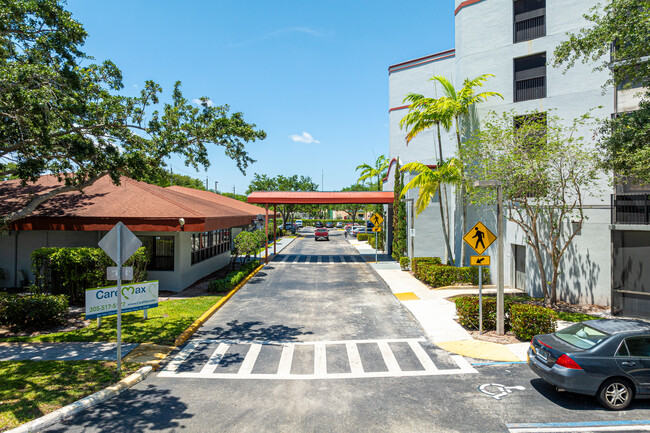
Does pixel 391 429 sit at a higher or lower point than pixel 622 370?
lower

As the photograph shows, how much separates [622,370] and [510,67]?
1566cm

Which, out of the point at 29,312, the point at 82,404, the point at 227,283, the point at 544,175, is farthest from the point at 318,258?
the point at 82,404

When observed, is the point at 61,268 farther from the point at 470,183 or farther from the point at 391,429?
the point at 470,183

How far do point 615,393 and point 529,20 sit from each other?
17.5m

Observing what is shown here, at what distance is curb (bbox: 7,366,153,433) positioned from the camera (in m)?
6.10

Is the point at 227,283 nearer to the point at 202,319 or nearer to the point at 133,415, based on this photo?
the point at 202,319

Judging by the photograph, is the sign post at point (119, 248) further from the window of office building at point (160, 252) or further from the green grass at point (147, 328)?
the window of office building at point (160, 252)

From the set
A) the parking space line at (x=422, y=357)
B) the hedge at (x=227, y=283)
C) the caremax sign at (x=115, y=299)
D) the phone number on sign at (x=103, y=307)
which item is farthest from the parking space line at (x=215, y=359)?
the hedge at (x=227, y=283)

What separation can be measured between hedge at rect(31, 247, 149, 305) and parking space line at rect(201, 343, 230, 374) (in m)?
6.57

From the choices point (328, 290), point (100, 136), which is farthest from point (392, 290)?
point (100, 136)

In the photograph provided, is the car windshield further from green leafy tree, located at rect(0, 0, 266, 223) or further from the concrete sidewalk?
green leafy tree, located at rect(0, 0, 266, 223)

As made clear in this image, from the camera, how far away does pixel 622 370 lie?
6930mm

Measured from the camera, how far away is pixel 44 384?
758 centimetres

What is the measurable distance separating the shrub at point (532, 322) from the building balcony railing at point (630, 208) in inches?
→ 241
